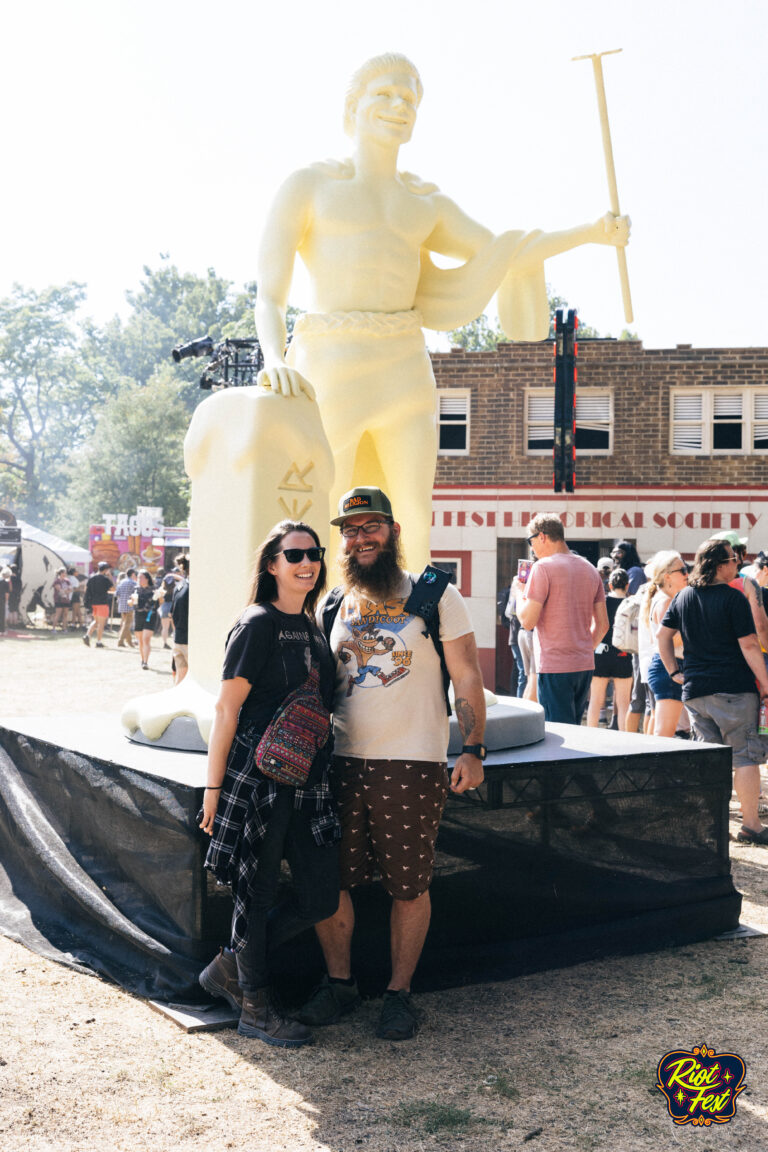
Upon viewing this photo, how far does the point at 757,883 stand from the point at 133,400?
51.8 metres

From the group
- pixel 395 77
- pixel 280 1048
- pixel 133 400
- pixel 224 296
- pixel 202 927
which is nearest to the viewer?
pixel 280 1048

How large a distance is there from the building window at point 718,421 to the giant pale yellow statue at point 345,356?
13742 millimetres

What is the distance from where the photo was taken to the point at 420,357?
5.10 metres

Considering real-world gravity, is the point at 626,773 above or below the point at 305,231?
below

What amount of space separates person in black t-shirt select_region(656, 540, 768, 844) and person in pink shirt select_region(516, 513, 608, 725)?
0.53 metres

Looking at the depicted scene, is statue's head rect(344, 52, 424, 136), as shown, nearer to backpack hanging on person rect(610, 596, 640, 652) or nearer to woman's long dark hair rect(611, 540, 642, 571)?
backpack hanging on person rect(610, 596, 640, 652)

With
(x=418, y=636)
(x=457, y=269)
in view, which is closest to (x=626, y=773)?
(x=418, y=636)

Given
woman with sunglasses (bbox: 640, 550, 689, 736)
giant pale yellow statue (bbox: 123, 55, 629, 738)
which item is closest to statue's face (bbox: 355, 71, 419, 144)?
giant pale yellow statue (bbox: 123, 55, 629, 738)

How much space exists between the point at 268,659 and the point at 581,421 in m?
16.0

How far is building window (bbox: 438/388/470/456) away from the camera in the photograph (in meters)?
18.6

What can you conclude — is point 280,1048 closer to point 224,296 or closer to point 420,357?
point 420,357

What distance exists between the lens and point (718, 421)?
1842 cm

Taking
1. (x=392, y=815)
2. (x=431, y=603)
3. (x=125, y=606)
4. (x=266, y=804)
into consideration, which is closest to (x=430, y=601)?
(x=431, y=603)

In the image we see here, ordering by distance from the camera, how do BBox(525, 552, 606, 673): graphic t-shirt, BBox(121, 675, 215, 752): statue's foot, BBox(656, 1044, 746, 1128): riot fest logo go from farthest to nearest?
BBox(525, 552, 606, 673): graphic t-shirt
BBox(121, 675, 215, 752): statue's foot
BBox(656, 1044, 746, 1128): riot fest logo
